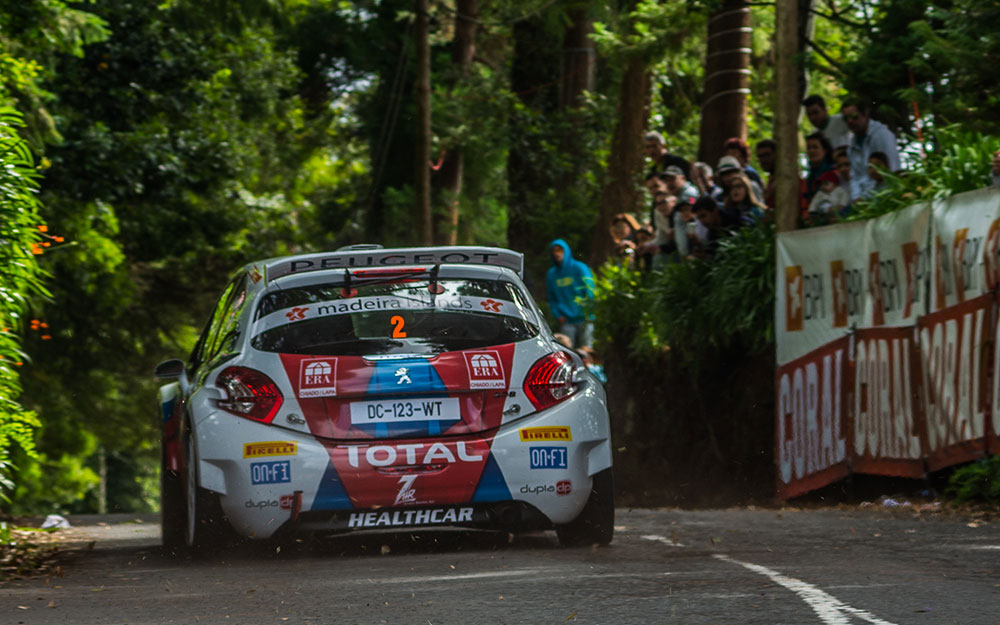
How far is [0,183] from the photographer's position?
9.27m

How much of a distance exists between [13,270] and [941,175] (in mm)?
6699

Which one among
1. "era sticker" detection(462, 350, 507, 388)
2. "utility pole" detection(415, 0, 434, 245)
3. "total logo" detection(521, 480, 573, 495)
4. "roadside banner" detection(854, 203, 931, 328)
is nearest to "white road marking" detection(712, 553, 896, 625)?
"total logo" detection(521, 480, 573, 495)

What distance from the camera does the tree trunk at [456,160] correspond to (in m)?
35.6

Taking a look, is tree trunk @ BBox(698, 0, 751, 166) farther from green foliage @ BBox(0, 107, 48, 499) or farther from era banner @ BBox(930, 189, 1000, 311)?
green foliage @ BBox(0, 107, 48, 499)

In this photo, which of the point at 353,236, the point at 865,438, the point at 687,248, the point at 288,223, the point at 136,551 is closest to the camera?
the point at 136,551

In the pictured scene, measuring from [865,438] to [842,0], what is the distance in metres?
12.0

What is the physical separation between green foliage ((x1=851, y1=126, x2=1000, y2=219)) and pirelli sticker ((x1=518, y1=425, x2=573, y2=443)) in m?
4.49

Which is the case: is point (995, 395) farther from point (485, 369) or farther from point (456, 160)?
point (456, 160)

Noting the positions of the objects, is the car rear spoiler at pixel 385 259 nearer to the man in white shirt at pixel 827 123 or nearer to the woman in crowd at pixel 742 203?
the man in white shirt at pixel 827 123

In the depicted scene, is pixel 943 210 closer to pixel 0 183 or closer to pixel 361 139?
pixel 0 183

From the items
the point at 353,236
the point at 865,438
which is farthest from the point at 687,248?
the point at 353,236

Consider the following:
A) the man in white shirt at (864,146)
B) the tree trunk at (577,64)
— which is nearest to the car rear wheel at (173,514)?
the man in white shirt at (864,146)

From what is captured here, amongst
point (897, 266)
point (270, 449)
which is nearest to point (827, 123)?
point (897, 266)

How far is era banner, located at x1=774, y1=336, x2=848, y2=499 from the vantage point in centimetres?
1281
